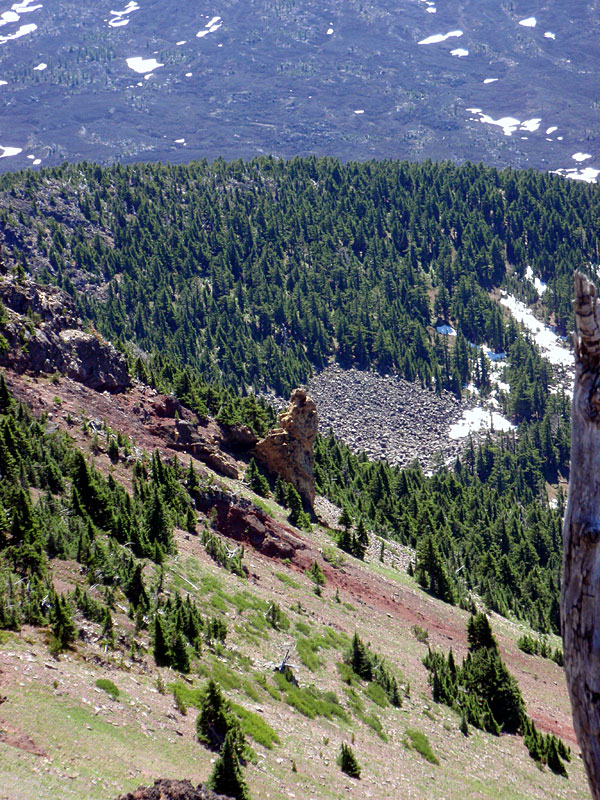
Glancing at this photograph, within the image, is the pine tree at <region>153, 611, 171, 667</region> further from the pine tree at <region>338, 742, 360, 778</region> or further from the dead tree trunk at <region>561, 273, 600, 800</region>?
the dead tree trunk at <region>561, 273, 600, 800</region>

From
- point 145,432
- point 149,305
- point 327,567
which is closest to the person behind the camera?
point 327,567

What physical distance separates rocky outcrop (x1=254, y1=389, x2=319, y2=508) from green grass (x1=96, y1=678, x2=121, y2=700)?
44.4m

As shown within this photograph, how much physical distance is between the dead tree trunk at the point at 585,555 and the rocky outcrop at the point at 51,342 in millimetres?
53666

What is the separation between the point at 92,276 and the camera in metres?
192

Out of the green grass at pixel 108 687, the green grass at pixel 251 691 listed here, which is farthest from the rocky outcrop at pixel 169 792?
the green grass at pixel 251 691

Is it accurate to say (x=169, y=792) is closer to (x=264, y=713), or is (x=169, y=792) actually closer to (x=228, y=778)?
(x=228, y=778)

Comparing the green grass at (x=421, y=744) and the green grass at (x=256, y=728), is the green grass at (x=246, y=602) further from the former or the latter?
the green grass at (x=256, y=728)

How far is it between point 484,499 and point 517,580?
37.8 meters

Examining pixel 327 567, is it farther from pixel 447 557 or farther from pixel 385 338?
pixel 385 338

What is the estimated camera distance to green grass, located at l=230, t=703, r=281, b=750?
25703mm

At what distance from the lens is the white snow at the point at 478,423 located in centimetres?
17538

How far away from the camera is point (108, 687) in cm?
2395

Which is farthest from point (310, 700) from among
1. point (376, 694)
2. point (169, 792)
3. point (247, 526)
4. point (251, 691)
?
Result: point (247, 526)

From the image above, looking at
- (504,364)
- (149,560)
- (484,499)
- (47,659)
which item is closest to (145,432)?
(149,560)
